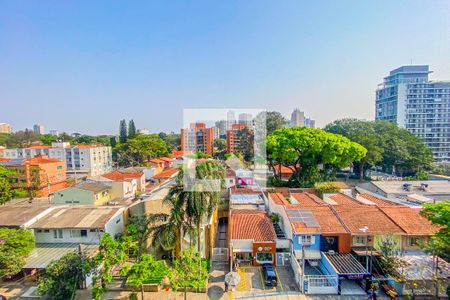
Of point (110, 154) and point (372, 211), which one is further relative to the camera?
point (110, 154)

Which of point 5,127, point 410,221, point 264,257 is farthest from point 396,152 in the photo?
point 5,127

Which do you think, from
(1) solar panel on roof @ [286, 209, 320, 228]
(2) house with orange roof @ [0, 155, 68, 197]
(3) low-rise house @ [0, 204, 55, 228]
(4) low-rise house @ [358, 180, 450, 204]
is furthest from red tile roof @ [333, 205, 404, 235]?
(2) house with orange roof @ [0, 155, 68, 197]

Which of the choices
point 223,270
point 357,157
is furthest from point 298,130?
point 223,270

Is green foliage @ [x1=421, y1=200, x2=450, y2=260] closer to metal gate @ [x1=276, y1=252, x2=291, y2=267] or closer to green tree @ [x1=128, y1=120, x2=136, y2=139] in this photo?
metal gate @ [x1=276, y1=252, x2=291, y2=267]

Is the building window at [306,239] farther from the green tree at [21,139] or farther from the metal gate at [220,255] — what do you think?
the green tree at [21,139]

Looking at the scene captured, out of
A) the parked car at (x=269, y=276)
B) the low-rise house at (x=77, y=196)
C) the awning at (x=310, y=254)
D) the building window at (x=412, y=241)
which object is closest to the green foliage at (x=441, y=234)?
the building window at (x=412, y=241)

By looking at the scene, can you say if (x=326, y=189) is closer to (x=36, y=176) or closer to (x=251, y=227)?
(x=251, y=227)

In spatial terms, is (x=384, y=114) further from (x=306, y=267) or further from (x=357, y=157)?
(x=306, y=267)
